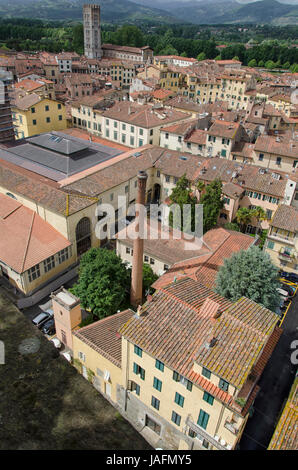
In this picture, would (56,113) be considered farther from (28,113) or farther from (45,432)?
(45,432)

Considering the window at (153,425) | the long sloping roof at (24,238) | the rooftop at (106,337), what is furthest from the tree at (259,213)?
the window at (153,425)

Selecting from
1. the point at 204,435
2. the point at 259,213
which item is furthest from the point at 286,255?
the point at 204,435

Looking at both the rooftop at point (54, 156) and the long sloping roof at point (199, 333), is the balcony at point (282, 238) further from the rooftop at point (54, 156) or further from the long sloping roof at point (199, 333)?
the rooftop at point (54, 156)

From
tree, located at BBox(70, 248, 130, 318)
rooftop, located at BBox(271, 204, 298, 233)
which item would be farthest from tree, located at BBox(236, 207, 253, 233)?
tree, located at BBox(70, 248, 130, 318)

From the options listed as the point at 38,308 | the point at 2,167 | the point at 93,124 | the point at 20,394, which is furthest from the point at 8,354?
the point at 93,124

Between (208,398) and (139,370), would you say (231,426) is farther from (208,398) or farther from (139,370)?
(139,370)
